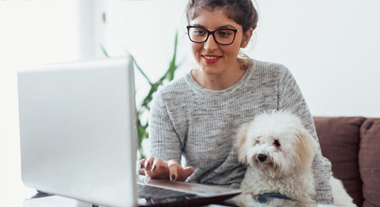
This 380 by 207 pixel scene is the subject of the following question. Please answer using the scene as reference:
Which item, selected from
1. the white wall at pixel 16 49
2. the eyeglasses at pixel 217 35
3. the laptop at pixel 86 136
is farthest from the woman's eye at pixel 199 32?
the white wall at pixel 16 49

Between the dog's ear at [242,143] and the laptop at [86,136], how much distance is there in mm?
457

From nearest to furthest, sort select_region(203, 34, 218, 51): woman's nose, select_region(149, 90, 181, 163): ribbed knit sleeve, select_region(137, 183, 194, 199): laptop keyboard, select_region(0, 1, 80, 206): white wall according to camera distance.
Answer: select_region(137, 183, 194, 199): laptop keyboard < select_region(203, 34, 218, 51): woman's nose < select_region(149, 90, 181, 163): ribbed knit sleeve < select_region(0, 1, 80, 206): white wall

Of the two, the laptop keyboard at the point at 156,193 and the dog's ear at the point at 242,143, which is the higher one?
the laptop keyboard at the point at 156,193

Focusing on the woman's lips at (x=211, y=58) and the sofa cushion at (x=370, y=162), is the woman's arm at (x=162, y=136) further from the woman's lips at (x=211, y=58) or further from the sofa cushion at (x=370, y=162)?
the sofa cushion at (x=370, y=162)

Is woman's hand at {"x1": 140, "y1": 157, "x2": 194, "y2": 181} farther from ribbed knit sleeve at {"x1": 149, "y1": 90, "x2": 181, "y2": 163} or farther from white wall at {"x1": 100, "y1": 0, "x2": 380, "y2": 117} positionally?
white wall at {"x1": 100, "y1": 0, "x2": 380, "y2": 117}

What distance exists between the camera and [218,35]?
1.26 m

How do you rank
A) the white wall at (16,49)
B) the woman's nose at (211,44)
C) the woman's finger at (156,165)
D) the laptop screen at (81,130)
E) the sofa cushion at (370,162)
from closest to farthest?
the laptop screen at (81,130) < the woman's finger at (156,165) < the woman's nose at (211,44) < the sofa cushion at (370,162) < the white wall at (16,49)

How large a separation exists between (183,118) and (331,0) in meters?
1.16

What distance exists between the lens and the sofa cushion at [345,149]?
1.64m

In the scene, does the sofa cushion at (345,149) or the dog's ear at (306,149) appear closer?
the dog's ear at (306,149)

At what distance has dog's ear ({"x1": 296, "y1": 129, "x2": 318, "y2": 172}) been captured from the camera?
4.20 ft

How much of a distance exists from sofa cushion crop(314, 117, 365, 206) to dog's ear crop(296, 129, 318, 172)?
0.42m

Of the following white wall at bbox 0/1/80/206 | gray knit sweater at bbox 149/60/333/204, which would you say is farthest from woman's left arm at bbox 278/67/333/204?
white wall at bbox 0/1/80/206

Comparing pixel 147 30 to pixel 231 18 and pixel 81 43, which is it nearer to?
pixel 81 43
